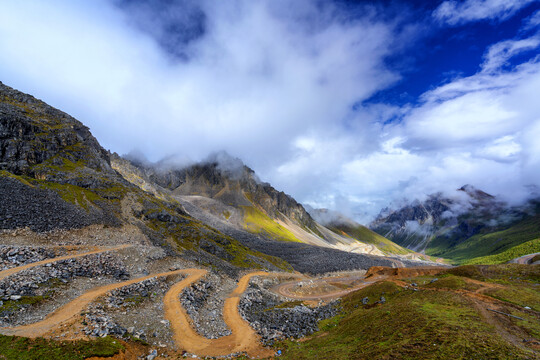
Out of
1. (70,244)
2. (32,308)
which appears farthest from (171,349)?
(70,244)

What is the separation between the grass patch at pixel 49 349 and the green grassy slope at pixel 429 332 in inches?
819

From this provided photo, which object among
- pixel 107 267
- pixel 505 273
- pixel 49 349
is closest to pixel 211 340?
pixel 49 349

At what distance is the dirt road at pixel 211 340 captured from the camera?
32656 millimetres

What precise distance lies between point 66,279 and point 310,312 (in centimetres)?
4431

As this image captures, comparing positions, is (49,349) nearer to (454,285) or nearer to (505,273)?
(454,285)

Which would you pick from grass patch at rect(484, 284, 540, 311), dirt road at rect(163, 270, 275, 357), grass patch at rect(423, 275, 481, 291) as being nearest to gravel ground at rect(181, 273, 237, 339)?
dirt road at rect(163, 270, 275, 357)

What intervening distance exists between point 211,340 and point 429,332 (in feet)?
92.9

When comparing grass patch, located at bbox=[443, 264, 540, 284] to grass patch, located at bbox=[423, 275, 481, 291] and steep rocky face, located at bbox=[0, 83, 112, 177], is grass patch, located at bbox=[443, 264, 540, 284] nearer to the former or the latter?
grass patch, located at bbox=[423, 275, 481, 291]

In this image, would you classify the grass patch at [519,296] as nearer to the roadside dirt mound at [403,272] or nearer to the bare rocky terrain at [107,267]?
the bare rocky terrain at [107,267]

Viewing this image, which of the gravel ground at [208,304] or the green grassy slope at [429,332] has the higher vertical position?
the green grassy slope at [429,332]

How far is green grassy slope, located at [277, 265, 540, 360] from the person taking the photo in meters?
19.8

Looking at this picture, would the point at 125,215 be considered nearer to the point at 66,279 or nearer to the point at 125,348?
the point at 66,279

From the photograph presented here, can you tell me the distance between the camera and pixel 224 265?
85188 millimetres

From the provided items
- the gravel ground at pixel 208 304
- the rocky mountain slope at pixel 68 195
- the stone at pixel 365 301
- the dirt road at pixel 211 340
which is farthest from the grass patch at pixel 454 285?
the rocky mountain slope at pixel 68 195
